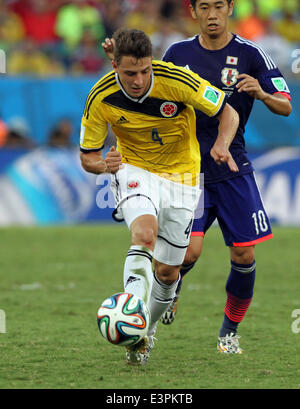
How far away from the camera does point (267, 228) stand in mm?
6336

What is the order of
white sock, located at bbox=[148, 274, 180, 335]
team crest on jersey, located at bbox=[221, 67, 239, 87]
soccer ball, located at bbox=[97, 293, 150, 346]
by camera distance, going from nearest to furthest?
soccer ball, located at bbox=[97, 293, 150, 346] → white sock, located at bbox=[148, 274, 180, 335] → team crest on jersey, located at bbox=[221, 67, 239, 87]

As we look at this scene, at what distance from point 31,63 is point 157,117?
1084 centimetres

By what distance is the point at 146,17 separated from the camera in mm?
17438

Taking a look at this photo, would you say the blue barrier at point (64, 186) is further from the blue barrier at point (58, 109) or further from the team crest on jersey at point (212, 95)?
the team crest on jersey at point (212, 95)

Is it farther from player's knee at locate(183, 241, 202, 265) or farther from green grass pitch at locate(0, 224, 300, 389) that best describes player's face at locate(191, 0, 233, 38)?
green grass pitch at locate(0, 224, 300, 389)

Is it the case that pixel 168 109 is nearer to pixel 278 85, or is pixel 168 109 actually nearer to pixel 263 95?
pixel 263 95

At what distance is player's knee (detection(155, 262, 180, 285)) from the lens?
5801mm

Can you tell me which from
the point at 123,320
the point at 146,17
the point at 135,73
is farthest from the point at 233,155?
the point at 146,17

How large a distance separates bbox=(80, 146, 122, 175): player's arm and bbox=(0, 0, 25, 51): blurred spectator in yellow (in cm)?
1164

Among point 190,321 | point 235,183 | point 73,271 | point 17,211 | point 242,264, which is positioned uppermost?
point 235,183

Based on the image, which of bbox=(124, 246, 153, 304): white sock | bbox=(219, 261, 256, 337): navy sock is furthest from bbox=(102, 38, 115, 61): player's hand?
bbox=(219, 261, 256, 337): navy sock
